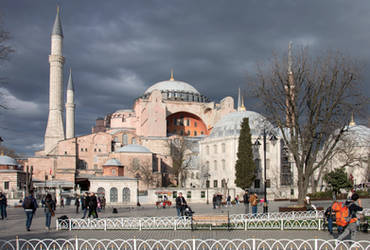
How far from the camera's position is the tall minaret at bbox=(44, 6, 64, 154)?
54.2 m

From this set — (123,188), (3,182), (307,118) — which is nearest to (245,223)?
(307,118)

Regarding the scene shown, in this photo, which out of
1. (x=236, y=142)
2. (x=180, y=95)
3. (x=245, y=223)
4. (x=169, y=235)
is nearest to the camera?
(x=169, y=235)

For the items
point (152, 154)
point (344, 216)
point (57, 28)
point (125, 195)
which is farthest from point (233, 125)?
point (344, 216)

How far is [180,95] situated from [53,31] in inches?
828

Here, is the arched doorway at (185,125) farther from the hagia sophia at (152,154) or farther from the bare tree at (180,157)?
the bare tree at (180,157)

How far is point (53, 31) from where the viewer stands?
55281 mm

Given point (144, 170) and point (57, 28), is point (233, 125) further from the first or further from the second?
point (57, 28)

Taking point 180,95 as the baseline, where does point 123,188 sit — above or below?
below

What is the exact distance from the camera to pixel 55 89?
54.3 meters

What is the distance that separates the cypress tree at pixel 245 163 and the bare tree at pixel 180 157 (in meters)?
9.47

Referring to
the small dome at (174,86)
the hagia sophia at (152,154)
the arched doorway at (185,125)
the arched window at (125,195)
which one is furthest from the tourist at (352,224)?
the small dome at (174,86)

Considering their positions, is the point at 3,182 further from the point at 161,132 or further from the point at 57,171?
the point at 161,132

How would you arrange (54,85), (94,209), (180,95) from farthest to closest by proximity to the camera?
(180,95)
(54,85)
(94,209)

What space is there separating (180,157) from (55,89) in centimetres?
1939
